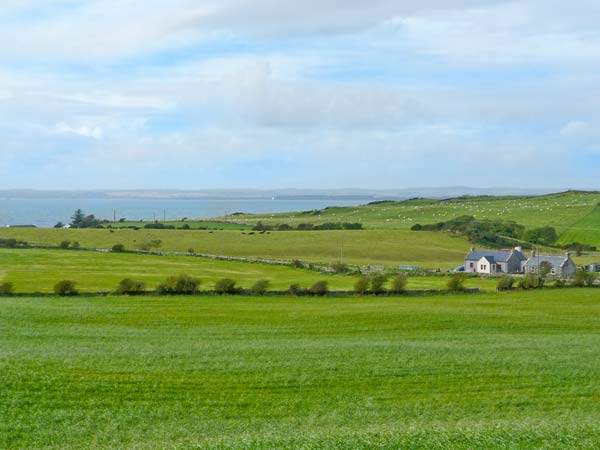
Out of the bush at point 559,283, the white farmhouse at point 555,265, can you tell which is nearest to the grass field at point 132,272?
the bush at point 559,283

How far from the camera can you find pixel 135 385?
23.4 metres

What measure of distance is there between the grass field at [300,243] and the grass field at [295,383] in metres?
51.7

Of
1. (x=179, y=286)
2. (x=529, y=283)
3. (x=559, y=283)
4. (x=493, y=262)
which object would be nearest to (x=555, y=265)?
(x=493, y=262)

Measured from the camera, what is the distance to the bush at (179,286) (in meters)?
54.5

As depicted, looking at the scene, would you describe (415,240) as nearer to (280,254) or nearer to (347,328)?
(280,254)

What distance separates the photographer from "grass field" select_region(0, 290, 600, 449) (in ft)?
58.5

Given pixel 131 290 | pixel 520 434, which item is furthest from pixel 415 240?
pixel 520 434

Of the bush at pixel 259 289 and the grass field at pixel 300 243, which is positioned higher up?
the grass field at pixel 300 243

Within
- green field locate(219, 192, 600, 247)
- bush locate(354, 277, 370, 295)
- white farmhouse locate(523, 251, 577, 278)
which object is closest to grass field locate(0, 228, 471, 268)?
white farmhouse locate(523, 251, 577, 278)

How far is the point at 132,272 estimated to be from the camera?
235ft

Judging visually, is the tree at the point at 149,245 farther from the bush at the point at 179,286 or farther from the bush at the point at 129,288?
the bush at the point at 129,288

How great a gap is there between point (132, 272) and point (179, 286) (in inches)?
710

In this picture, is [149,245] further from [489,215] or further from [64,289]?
[489,215]

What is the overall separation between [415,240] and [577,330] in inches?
2838
